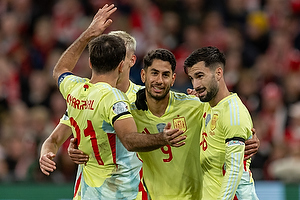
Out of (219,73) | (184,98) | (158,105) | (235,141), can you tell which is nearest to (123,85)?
(158,105)

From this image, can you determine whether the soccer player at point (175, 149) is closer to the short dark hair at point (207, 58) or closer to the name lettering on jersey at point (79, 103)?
the short dark hair at point (207, 58)

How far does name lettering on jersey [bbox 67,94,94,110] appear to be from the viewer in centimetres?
522

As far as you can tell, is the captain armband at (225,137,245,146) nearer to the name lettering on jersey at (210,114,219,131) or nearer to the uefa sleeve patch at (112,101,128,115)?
the name lettering on jersey at (210,114,219,131)

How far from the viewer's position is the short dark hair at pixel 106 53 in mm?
5262

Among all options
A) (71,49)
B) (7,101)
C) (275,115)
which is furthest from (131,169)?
(7,101)

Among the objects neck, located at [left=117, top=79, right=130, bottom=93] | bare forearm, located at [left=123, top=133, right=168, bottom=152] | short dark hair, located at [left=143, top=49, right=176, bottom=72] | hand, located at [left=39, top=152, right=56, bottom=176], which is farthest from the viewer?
neck, located at [left=117, top=79, right=130, bottom=93]

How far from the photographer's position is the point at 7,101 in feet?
39.9

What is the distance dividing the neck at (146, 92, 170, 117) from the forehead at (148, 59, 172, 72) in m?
0.32

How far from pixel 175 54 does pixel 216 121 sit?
6.67m

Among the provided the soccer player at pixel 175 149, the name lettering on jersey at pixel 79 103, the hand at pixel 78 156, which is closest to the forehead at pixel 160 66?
the soccer player at pixel 175 149

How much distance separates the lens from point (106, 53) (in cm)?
525

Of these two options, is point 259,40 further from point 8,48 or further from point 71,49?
point 71,49

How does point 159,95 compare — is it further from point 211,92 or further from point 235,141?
point 235,141

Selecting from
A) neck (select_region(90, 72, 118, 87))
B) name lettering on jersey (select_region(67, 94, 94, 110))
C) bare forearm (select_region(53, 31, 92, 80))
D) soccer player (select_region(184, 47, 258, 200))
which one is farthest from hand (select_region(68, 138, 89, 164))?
soccer player (select_region(184, 47, 258, 200))
